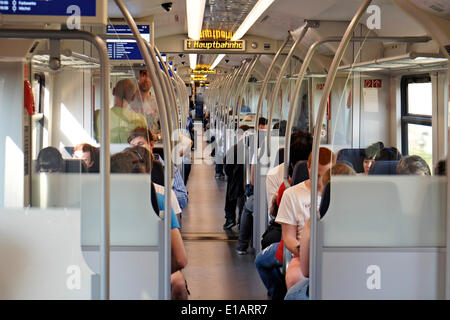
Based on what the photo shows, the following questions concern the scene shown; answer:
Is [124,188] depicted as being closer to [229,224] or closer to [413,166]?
[413,166]

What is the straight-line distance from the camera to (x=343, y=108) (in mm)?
8609

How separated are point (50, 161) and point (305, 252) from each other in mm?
1539

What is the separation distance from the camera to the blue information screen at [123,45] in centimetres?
755

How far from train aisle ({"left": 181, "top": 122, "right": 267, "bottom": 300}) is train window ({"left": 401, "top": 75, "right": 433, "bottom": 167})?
6.52 ft

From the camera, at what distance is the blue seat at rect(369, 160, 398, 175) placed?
3728 millimetres

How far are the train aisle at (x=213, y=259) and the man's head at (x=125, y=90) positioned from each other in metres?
2.21

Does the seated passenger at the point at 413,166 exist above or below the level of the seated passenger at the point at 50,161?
below

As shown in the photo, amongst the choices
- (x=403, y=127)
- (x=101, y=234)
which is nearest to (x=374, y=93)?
(x=403, y=127)

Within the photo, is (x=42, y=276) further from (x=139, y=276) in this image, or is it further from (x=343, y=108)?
(x=343, y=108)

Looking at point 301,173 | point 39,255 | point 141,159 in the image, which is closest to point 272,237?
point 301,173

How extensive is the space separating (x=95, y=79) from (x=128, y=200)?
677 millimetres

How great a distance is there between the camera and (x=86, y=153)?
3197mm

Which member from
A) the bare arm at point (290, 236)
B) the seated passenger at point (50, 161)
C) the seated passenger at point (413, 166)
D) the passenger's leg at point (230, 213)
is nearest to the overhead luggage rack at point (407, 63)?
the seated passenger at point (413, 166)

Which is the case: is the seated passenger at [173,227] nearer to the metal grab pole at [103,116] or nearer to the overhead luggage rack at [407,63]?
the metal grab pole at [103,116]
